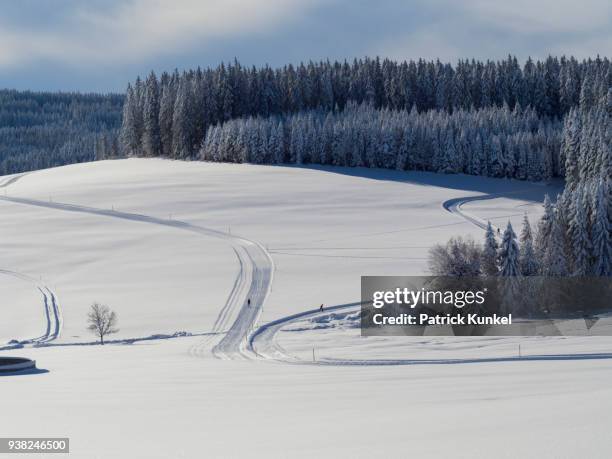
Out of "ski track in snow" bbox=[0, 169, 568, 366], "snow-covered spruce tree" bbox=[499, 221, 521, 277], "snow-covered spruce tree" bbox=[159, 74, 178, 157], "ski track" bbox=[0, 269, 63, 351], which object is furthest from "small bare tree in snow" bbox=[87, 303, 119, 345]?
"snow-covered spruce tree" bbox=[159, 74, 178, 157]

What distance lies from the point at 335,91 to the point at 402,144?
138 ft

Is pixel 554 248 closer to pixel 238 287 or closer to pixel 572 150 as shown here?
pixel 238 287

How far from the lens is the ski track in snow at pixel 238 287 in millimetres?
44438

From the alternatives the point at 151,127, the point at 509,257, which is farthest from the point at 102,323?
the point at 151,127

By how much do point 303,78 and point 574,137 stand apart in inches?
2458

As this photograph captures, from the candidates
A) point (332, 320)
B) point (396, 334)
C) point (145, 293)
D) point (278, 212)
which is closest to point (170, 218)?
point (278, 212)

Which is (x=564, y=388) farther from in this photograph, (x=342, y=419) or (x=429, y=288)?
(x=429, y=288)

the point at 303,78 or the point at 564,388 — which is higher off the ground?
the point at 303,78

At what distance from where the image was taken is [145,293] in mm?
59469

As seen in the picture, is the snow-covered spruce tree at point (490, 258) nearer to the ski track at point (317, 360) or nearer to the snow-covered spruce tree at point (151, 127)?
the ski track at point (317, 360)

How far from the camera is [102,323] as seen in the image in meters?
A: 49.2

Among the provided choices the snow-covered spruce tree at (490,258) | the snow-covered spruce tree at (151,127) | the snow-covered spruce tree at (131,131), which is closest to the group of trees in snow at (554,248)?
the snow-covered spruce tree at (490,258)

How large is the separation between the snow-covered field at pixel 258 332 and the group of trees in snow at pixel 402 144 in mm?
4602

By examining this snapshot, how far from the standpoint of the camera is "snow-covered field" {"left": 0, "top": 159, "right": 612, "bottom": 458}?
13656 mm
